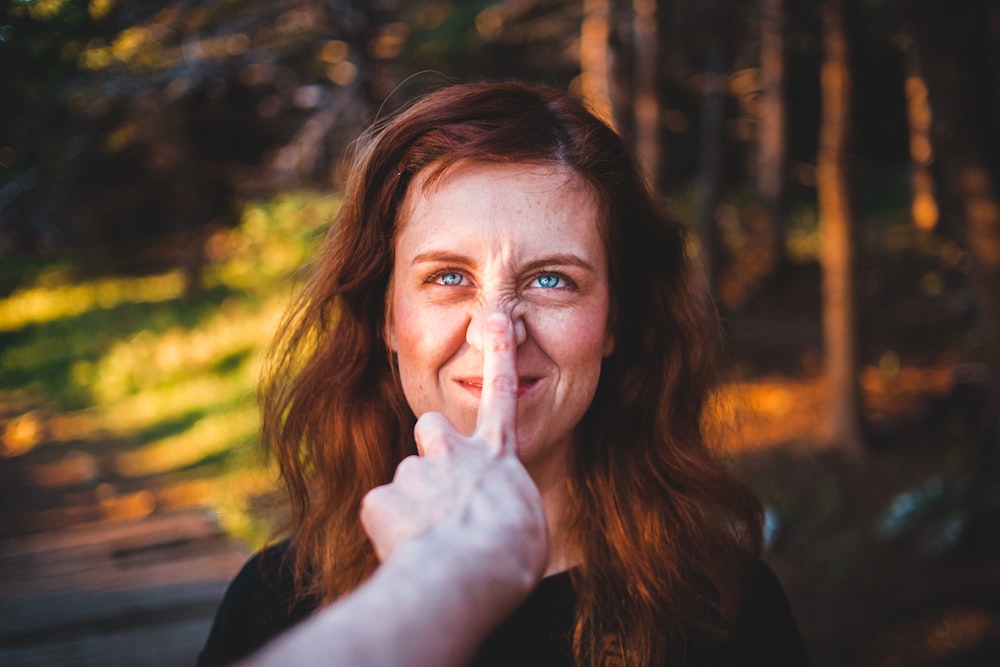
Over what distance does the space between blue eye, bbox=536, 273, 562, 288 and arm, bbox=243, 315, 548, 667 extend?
0.37 meters

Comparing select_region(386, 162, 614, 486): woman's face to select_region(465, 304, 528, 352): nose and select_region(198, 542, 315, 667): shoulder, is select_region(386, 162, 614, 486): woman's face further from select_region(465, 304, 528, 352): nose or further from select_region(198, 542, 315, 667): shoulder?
select_region(198, 542, 315, 667): shoulder

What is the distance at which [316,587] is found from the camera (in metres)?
1.61

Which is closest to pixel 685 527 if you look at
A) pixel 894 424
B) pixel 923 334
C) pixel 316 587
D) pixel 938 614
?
pixel 316 587

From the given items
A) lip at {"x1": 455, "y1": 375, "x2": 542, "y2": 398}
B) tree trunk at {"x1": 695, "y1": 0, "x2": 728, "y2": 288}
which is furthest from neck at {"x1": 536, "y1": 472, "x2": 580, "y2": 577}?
tree trunk at {"x1": 695, "y1": 0, "x2": 728, "y2": 288}

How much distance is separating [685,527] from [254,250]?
8944 mm

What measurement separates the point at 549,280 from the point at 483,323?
173 mm

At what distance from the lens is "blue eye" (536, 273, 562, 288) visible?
1343 millimetres

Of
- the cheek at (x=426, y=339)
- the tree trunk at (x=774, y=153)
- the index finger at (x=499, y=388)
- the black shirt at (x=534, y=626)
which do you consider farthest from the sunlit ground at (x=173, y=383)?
the index finger at (x=499, y=388)

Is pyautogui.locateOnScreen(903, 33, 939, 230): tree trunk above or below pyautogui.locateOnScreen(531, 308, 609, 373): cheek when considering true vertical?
above

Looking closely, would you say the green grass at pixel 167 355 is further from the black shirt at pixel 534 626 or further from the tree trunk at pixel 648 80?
the black shirt at pixel 534 626

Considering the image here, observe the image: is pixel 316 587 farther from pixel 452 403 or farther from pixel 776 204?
pixel 776 204

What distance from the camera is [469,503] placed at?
2.74 feet

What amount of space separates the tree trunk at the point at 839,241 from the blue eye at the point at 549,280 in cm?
502

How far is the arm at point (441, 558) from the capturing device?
67 centimetres
